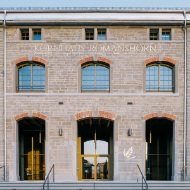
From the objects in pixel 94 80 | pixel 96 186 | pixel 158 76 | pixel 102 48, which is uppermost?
pixel 102 48

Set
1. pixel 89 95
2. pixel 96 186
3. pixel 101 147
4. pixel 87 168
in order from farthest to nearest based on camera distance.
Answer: pixel 101 147 < pixel 87 168 < pixel 89 95 < pixel 96 186

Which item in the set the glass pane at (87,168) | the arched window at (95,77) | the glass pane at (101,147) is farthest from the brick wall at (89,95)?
the glass pane at (101,147)

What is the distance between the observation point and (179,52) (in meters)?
17.3

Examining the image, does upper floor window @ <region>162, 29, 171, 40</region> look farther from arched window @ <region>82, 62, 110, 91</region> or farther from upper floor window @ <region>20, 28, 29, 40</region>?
upper floor window @ <region>20, 28, 29, 40</region>

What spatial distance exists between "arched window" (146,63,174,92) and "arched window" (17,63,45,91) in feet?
20.5

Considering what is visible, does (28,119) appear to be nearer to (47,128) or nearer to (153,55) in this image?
(47,128)

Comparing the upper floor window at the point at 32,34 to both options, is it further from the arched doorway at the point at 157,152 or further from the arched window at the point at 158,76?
the arched doorway at the point at 157,152

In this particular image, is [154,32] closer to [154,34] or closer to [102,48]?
[154,34]

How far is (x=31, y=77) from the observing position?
58.1 feet

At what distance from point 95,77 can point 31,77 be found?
3773mm

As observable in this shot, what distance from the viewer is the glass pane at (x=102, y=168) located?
19219 millimetres

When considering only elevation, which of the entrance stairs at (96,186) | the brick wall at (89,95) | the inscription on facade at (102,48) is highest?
the inscription on facade at (102,48)

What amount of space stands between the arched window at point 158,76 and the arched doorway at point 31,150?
286 inches

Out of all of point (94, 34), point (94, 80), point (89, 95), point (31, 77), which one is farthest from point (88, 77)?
point (31, 77)
